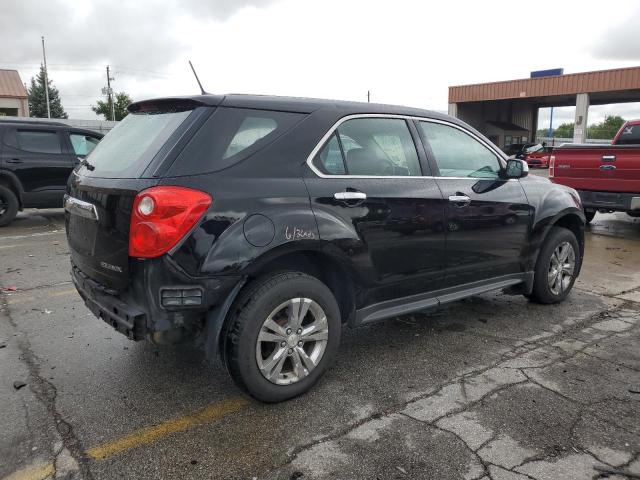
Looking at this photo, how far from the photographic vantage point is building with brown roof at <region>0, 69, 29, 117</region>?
39003 millimetres

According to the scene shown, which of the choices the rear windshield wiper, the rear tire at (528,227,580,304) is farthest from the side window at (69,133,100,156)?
the rear tire at (528,227,580,304)

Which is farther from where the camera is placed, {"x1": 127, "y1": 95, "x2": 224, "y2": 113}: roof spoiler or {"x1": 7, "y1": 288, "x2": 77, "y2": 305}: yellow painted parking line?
{"x1": 7, "y1": 288, "x2": 77, "y2": 305}: yellow painted parking line

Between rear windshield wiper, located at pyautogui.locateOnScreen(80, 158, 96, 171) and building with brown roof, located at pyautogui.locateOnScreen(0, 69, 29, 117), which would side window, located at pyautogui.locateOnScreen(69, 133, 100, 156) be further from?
building with brown roof, located at pyautogui.locateOnScreen(0, 69, 29, 117)

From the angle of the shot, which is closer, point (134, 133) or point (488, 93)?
point (134, 133)

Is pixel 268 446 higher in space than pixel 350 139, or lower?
lower

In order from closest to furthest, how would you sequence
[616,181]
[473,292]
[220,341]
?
[220,341], [473,292], [616,181]

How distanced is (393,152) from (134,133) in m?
1.73

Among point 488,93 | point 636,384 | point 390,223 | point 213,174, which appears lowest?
point 636,384

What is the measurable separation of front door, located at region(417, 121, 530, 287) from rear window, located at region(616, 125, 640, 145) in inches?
295

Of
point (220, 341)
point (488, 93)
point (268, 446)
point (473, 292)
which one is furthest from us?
point (488, 93)

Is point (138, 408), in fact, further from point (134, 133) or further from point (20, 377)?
point (134, 133)

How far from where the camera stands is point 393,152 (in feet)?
12.1

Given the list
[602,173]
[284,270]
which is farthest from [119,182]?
[602,173]

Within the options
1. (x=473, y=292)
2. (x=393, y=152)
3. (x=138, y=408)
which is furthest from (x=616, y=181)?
(x=138, y=408)
